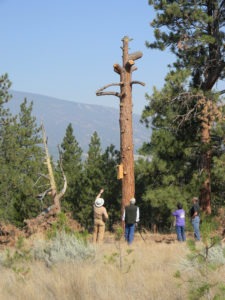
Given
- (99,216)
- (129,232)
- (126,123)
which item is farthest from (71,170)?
(129,232)

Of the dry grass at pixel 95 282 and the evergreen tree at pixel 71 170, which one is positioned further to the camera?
the evergreen tree at pixel 71 170

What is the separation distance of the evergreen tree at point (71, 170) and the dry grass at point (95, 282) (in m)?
23.8

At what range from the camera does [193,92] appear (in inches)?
775

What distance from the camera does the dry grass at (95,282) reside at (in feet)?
22.3

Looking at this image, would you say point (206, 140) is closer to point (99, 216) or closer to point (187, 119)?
point (187, 119)

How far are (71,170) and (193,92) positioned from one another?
2845cm

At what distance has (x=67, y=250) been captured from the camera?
30.3 feet

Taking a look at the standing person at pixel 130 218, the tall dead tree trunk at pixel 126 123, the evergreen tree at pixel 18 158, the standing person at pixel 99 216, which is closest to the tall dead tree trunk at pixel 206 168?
the tall dead tree trunk at pixel 126 123

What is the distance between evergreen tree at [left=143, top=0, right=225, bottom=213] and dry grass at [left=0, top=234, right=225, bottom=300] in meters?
11.0

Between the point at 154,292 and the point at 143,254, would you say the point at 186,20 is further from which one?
the point at 154,292

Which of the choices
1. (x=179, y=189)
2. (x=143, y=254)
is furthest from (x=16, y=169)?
(x=143, y=254)

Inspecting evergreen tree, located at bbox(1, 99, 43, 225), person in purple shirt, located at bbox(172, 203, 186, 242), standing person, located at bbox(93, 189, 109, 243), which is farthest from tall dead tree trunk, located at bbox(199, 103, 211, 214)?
evergreen tree, located at bbox(1, 99, 43, 225)

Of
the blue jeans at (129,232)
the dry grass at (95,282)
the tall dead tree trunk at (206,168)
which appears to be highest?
the tall dead tree trunk at (206,168)

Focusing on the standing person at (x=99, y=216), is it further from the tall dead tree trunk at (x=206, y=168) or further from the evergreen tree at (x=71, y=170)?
the evergreen tree at (x=71, y=170)
